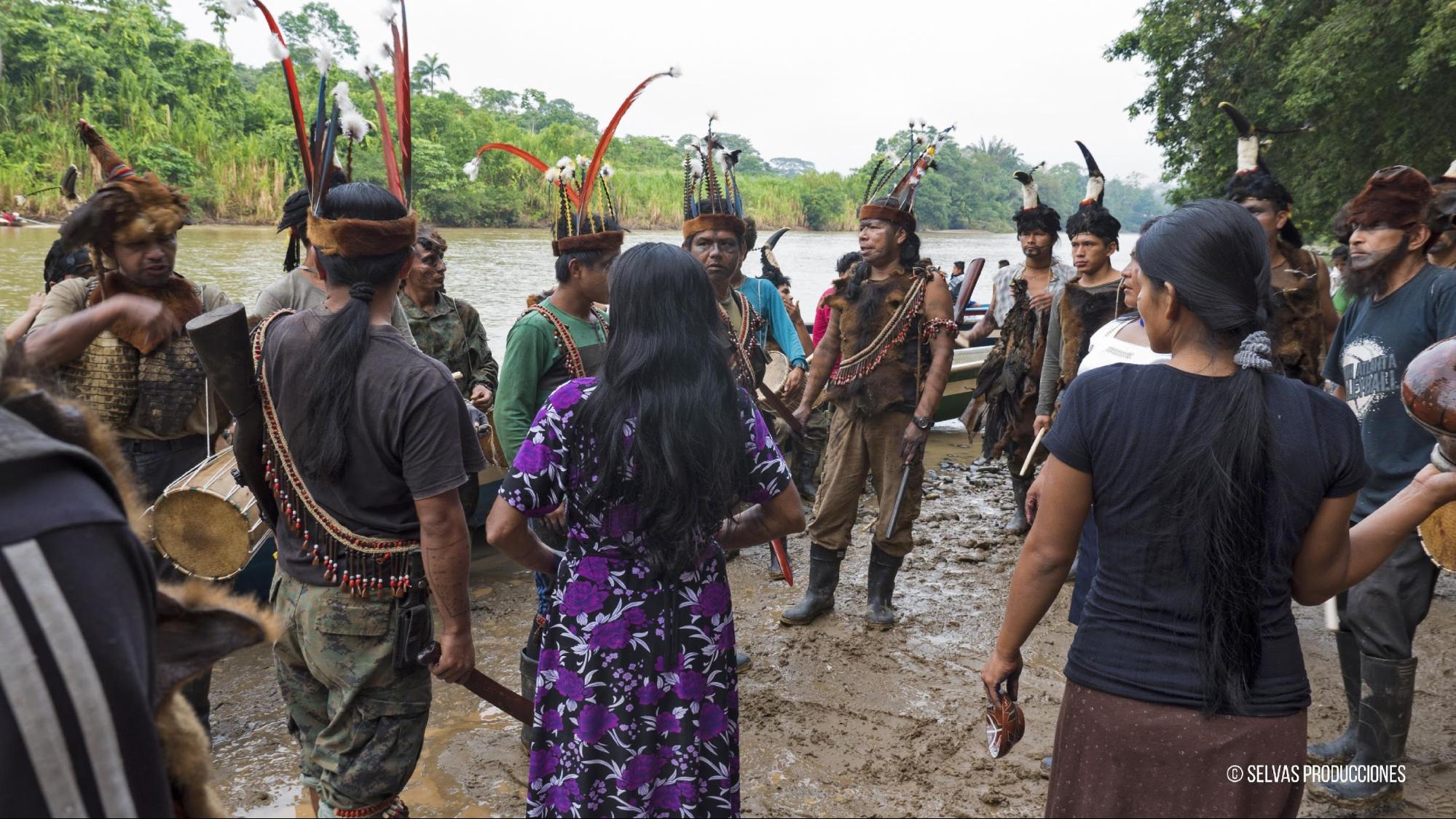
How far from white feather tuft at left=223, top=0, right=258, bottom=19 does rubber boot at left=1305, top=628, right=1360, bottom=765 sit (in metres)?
4.11

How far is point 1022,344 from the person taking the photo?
605cm

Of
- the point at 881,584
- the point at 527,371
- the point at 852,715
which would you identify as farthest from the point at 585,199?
the point at 881,584

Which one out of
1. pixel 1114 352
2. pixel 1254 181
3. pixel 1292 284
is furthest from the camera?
pixel 1254 181

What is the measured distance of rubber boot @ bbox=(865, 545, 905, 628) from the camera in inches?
196

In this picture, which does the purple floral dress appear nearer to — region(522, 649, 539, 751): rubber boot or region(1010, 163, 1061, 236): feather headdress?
region(522, 649, 539, 751): rubber boot

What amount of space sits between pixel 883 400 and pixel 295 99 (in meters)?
3.04

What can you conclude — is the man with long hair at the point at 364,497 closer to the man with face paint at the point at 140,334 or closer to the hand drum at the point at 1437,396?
the man with face paint at the point at 140,334

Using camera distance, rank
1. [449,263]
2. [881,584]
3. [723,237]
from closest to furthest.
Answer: [723,237] < [881,584] < [449,263]

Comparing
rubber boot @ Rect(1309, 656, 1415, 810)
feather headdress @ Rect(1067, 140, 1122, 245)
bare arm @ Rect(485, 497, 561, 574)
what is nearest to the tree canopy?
feather headdress @ Rect(1067, 140, 1122, 245)

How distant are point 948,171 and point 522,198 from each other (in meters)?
20.7

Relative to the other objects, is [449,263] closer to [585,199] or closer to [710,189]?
[710,189]

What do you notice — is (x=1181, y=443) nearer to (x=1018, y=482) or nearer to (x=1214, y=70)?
(x=1018, y=482)

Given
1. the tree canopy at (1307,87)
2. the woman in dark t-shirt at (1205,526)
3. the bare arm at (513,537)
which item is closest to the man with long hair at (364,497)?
the bare arm at (513,537)

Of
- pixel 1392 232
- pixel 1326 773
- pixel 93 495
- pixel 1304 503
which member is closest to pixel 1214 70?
pixel 1392 232
